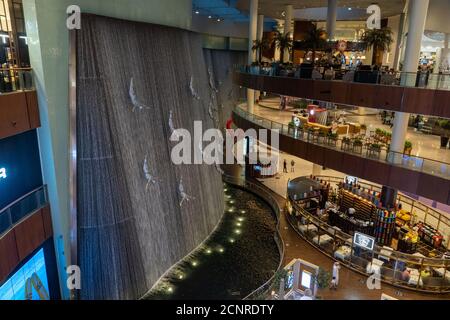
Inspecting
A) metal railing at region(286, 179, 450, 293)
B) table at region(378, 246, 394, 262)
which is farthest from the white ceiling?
table at region(378, 246, 394, 262)

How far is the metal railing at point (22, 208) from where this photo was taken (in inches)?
330

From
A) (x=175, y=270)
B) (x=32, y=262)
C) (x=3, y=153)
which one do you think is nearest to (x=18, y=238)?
(x=32, y=262)

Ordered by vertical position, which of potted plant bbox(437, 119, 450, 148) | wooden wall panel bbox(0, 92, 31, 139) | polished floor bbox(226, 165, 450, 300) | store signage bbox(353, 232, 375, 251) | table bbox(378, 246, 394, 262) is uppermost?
wooden wall panel bbox(0, 92, 31, 139)

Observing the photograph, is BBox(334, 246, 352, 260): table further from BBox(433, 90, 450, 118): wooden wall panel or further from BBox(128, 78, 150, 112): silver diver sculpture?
BBox(128, 78, 150, 112): silver diver sculpture

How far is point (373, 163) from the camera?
14.8m

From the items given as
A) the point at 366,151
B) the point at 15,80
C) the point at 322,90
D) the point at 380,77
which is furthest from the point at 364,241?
the point at 15,80

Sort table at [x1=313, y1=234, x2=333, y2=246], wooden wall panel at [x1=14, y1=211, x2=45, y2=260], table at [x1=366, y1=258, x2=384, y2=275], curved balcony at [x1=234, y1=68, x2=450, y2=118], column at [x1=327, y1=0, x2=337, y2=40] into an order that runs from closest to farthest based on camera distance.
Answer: wooden wall panel at [x1=14, y1=211, x2=45, y2=260]
curved balcony at [x1=234, y1=68, x2=450, y2=118]
table at [x1=366, y1=258, x2=384, y2=275]
table at [x1=313, y1=234, x2=333, y2=246]
column at [x1=327, y1=0, x2=337, y2=40]

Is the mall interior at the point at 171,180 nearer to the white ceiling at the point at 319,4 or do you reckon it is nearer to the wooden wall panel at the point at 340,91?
the wooden wall panel at the point at 340,91

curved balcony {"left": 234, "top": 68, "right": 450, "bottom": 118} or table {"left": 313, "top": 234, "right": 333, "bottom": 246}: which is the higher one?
curved balcony {"left": 234, "top": 68, "right": 450, "bottom": 118}

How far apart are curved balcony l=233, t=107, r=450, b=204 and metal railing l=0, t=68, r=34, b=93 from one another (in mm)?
12225

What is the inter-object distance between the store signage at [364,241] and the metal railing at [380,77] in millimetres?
5934

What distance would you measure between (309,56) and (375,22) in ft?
18.9

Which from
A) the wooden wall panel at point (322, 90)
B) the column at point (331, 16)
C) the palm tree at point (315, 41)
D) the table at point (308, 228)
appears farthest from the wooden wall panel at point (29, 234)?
the column at point (331, 16)

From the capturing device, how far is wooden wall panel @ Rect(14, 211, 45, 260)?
8.76 metres
